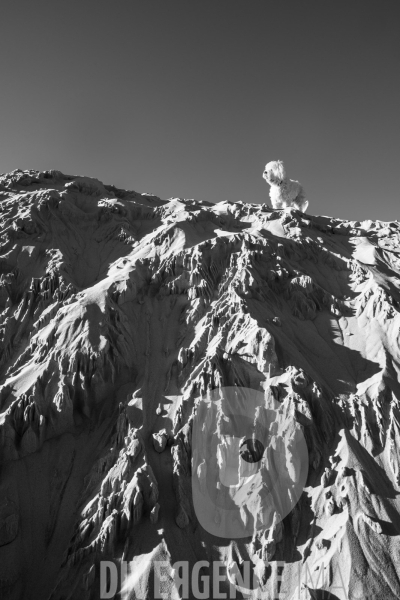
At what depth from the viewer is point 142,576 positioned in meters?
21.0

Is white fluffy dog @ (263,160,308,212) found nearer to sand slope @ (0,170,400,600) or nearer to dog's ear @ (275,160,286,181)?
dog's ear @ (275,160,286,181)

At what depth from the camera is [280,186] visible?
266 feet

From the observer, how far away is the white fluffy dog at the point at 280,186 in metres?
80.6

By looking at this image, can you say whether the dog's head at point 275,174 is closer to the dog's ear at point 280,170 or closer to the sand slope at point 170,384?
the dog's ear at point 280,170

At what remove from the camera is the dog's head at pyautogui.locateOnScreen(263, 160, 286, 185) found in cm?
8056

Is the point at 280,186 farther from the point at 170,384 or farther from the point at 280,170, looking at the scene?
the point at 170,384

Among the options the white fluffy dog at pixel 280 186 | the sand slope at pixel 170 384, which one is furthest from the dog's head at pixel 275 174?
the sand slope at pixel 170 384

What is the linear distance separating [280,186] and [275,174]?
2840 millimetres

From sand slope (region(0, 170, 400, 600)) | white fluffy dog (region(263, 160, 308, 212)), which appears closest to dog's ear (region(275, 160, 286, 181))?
white fluffy dog (region(263, 160, 308, 212))

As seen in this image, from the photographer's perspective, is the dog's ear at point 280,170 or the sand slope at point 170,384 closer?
the sand slope at point 170,384

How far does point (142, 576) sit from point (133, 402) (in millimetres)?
11961

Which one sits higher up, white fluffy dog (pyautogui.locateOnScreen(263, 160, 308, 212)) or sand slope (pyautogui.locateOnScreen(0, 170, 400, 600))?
white fluffy dog (pyautogui.locateOnScreen(263, 160, 308, 212))

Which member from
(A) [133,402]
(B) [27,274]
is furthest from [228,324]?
(B) [27,274]

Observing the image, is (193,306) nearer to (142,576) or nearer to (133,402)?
(133,402)
